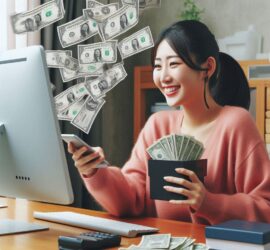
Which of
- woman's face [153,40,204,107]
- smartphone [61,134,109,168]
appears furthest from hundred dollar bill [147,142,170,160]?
woman's face [153,40,204,107]

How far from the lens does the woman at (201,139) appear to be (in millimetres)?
1523

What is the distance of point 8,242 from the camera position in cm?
121

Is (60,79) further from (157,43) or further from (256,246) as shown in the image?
(256,246)

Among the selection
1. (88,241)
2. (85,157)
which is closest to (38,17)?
(85,157)

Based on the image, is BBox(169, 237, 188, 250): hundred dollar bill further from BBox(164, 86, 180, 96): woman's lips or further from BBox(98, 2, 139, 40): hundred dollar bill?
BBox(98, 2, 139, 40): hundred dollar bill

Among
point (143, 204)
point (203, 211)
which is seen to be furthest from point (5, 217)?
point (203, 211)

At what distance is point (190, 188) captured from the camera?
1.36 meters

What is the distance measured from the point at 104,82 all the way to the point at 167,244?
6.12 ft

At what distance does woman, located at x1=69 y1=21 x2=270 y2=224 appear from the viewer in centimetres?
152

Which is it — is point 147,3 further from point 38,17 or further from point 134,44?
point 38,17

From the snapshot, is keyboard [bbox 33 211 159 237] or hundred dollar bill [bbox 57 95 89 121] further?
hundred dollar bill [bbox 57 95 89 121]

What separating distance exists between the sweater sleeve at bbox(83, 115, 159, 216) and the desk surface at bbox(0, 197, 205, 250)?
0.05m

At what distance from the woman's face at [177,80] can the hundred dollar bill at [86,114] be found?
127cm

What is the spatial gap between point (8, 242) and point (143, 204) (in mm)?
618
